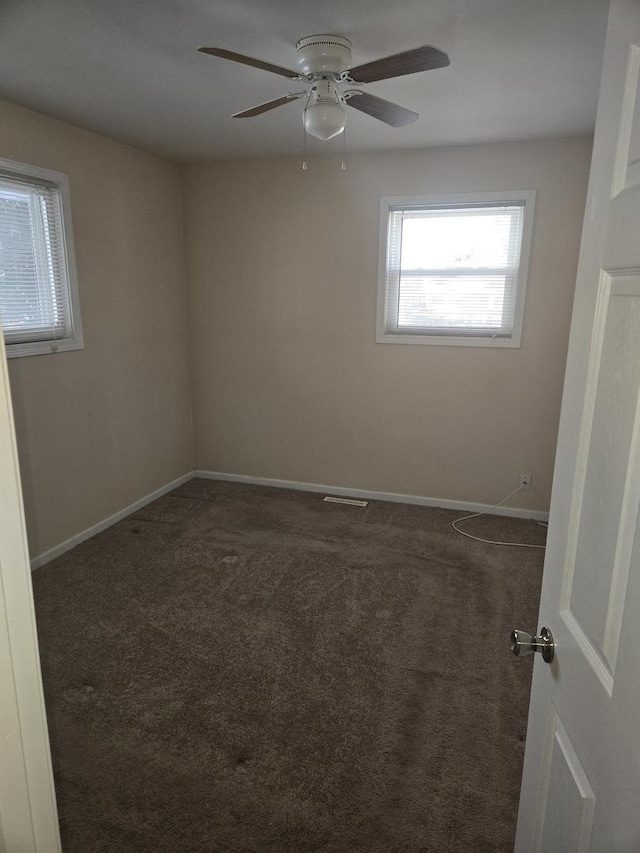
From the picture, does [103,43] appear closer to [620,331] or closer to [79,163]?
[79,163]

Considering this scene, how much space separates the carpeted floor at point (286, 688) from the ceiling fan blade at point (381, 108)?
2.42 m

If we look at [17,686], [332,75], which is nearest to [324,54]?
[332,75]

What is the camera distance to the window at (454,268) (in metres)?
3.65

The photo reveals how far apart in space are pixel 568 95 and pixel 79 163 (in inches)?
111

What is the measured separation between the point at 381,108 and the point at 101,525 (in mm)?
3136

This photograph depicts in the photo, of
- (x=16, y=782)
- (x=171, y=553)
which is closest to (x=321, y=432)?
(x=171, y=553)

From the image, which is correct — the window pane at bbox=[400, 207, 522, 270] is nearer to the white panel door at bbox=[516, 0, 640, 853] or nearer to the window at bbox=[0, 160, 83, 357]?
the window at bbox=[0, 160, 83, 357]

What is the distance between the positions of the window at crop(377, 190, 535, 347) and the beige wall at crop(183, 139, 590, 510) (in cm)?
8

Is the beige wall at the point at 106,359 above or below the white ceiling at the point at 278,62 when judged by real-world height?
below

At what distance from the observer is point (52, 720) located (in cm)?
207

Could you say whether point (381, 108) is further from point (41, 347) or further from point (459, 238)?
point (41, 347)

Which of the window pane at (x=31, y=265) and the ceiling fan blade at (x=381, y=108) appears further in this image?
the window pane at (x=31, y=265)

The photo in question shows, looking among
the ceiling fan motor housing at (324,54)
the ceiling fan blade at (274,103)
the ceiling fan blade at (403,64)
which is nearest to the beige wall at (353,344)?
the ceiling fan blade at (274,103)

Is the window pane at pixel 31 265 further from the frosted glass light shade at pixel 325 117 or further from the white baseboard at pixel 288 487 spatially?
the frosted glass light shade at pixel 325 117
